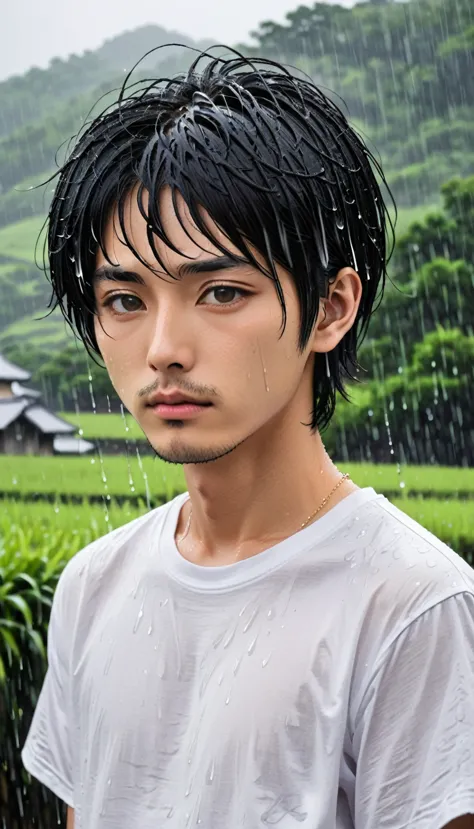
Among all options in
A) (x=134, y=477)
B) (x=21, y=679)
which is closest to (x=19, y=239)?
(x=134, y=477)

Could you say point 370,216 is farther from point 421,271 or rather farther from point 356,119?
point 356,119

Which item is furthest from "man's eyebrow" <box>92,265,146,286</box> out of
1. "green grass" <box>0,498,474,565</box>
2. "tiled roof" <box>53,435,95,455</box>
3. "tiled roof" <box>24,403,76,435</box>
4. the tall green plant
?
"tiled roof" <box>24,403,76,435</box>

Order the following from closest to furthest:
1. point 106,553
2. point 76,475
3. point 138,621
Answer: point 138,621
point 106,553
point 76,475

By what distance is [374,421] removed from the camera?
579 centimetres

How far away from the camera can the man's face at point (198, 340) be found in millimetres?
1339

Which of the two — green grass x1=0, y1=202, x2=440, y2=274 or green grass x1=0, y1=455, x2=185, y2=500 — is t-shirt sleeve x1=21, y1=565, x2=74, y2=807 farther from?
green grass x1=0, y1=202, x2=440, y2=274

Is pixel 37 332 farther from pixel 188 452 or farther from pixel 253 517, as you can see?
pixel 188 452

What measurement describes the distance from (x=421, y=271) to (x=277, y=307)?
4.69 meters

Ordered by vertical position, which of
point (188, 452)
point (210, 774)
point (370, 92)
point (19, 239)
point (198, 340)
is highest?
point (370, 92)

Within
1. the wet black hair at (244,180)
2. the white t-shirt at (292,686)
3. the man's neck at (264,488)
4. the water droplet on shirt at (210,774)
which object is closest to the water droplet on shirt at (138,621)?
the white t-shirt at (292,686)

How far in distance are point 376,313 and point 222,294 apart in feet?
14.8

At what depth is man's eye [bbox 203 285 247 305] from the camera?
1.36m

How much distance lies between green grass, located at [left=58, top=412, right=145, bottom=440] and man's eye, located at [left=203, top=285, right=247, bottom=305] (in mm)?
4676

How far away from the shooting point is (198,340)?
134 cm
